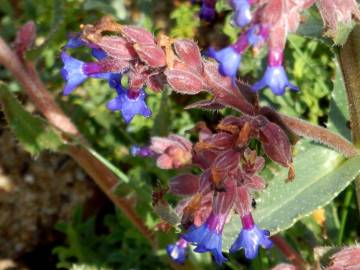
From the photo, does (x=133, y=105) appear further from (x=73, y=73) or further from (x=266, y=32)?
→ (x=266, y=32)

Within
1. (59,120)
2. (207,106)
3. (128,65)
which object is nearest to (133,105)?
(128,65)

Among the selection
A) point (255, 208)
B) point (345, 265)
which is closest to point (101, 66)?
point (255, 208)

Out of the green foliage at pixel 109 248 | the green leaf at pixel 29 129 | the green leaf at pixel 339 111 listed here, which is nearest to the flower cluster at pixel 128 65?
the green leaf at pixel 29 129

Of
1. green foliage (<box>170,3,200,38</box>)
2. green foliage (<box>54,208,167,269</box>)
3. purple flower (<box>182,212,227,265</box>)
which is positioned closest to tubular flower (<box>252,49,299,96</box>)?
purple flower (<box>182,212,227,265</box>)

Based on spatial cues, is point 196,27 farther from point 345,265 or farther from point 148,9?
point 345,265

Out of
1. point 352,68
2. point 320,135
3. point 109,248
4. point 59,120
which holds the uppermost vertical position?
point 352,68
